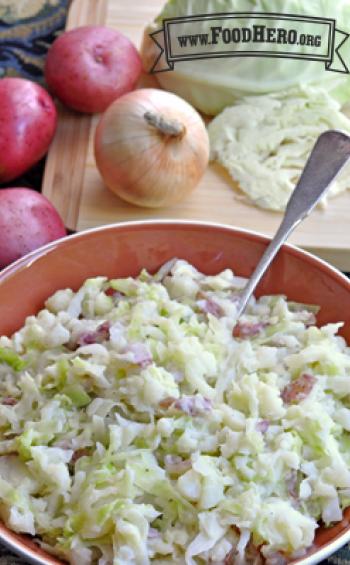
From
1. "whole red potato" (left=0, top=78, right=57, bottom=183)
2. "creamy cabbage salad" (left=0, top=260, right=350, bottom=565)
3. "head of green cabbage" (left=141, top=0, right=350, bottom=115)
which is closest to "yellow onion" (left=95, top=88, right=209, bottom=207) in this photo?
"whole red potato" (left=0, top=78, right=57, bottom=183)

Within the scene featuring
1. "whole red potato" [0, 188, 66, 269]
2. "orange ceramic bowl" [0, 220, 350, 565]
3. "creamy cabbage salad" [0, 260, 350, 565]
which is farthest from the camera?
"whole red potato" [0, 188, 66, 269]

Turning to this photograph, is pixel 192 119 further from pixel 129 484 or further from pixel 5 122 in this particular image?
pixel 129 484

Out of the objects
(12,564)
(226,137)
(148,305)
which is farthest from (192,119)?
(12,564)

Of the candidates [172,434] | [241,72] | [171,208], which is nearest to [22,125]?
[171,208]

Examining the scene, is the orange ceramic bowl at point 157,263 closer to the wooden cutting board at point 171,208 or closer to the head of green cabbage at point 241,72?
the wooden cutting board at point 171,208

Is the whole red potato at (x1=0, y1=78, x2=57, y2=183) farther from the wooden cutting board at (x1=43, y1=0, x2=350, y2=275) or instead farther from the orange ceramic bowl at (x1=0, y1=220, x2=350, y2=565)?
the orange ceramic bowl at (x1=0, y1=220, x2=350, y2=565)

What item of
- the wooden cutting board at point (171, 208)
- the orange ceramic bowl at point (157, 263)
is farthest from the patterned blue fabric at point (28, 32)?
the orange ceramic bowl at point (157, 263)
